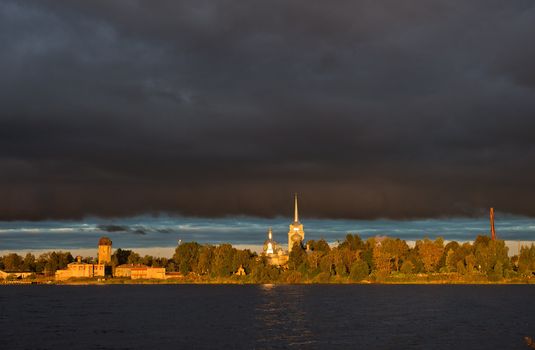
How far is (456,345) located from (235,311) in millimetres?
64542

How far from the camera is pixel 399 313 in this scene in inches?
5017

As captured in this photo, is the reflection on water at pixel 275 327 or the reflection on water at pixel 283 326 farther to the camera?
the reflection on water at pixel 283 326

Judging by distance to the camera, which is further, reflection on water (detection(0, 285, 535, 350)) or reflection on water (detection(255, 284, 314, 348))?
→ reflection on water (detection(255, 284, 314, 348))

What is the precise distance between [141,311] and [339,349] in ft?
234

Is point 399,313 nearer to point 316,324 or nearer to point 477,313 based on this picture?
point 477,313

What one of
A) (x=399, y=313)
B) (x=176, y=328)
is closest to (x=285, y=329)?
(x=176, y=328)

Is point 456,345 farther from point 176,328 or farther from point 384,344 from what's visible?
point 176,328

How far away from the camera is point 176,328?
10250 centimetres

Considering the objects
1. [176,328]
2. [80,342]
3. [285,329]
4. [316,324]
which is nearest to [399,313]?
[316,324]

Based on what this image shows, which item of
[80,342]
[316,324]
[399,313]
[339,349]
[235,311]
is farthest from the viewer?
[235,311]

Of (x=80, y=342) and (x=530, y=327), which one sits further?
(x=530, y=327)

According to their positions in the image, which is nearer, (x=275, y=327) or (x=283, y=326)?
(x=275, y=327)

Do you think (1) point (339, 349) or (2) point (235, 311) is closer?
(1) point (339, 349)

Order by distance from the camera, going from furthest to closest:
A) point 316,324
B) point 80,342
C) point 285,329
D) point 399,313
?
point 399,313 → point 316,324 → point 285,329 → point 80,342
